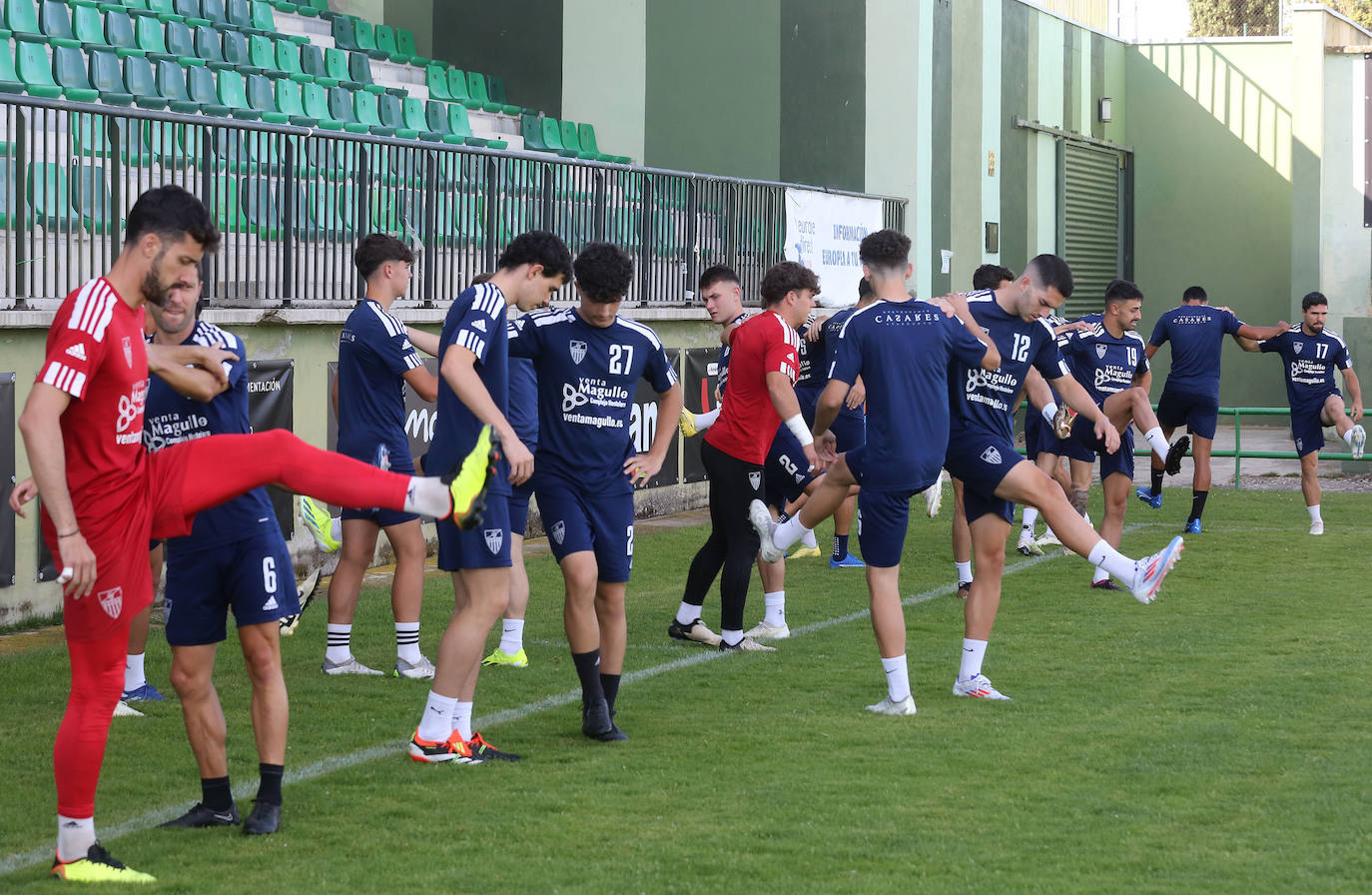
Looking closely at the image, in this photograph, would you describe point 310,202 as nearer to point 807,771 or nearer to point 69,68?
point 69,68

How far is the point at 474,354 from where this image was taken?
586 cm

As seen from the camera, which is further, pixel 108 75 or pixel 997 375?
pixel 108 75

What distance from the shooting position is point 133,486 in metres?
4.76

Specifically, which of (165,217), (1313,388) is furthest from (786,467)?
(1313,388)

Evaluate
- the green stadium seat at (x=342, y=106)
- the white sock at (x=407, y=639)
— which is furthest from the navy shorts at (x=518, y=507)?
the green stadium seat at (x=342, y=106)

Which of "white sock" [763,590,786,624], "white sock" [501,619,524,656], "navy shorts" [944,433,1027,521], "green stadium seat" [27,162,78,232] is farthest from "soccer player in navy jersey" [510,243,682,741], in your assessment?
"green stadium seat" [27,162,78,232]

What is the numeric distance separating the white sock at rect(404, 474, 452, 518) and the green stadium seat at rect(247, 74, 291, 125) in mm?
12577

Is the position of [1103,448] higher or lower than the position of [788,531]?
higher

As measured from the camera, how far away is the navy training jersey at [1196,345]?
1508 centimetres

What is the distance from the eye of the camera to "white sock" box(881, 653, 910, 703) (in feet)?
23.3

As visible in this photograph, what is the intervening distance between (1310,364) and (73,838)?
12.8 m

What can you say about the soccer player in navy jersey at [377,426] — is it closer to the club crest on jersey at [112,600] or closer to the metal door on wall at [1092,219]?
the club crest on jersey at [112,600]

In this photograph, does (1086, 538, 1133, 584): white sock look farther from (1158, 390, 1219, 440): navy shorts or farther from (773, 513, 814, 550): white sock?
(1158, 390, 1219, 440): navy shorts

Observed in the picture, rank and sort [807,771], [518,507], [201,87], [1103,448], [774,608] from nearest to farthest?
[807,771], [518,507], [774,608], [1103,448], [201,87]
